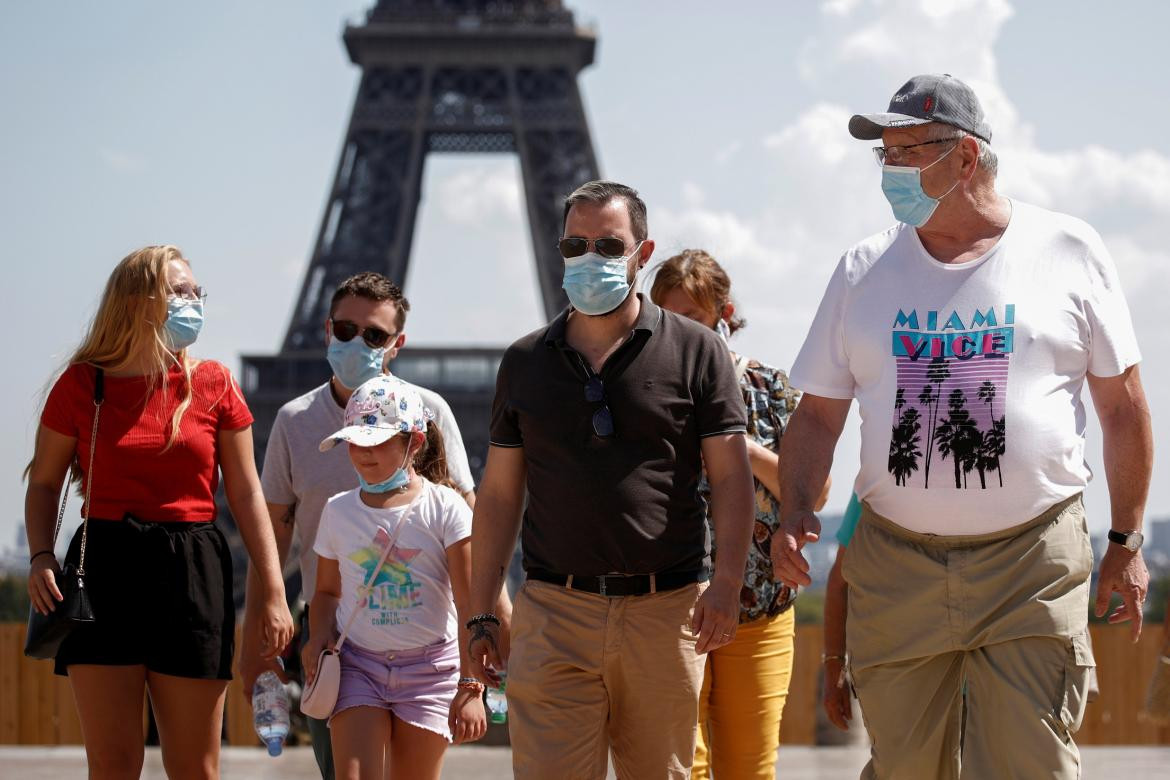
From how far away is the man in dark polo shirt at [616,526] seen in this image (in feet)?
13.0

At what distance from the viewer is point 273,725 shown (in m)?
4.86

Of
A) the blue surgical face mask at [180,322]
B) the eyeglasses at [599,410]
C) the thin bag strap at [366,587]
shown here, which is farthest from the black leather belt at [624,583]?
the blue surgical face mask at [180,322]

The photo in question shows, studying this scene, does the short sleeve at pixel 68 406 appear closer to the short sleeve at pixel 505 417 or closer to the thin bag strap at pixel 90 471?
the thin bag strap at pixel 90 471

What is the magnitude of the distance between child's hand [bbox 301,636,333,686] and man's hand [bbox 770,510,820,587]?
1.54 meters

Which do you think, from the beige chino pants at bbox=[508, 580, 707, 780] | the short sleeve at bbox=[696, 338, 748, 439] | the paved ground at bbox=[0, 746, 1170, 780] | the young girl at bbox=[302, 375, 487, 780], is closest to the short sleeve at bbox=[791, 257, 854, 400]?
the short sleeve at bbox=[696, 338, 748, 439]

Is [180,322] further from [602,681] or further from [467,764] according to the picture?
[467,764]

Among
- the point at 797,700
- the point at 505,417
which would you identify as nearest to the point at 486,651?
the point at 505,417

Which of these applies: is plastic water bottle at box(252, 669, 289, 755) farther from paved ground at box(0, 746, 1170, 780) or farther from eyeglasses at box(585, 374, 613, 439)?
paved ground at box(0, 746, 1170, 780)

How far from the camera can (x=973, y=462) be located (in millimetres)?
3750

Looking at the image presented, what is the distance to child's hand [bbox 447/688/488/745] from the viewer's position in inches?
170

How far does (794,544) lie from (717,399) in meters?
0.45

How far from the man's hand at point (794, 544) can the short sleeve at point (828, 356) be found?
34 centimetres

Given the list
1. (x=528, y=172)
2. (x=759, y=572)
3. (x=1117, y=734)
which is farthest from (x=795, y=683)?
(x=528, y=172)

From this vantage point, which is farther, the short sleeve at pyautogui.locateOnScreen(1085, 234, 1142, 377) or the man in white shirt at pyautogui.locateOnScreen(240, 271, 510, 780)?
the man in white shirt at pyautogui.locateOnScreen(240, 271, 510, 780)
